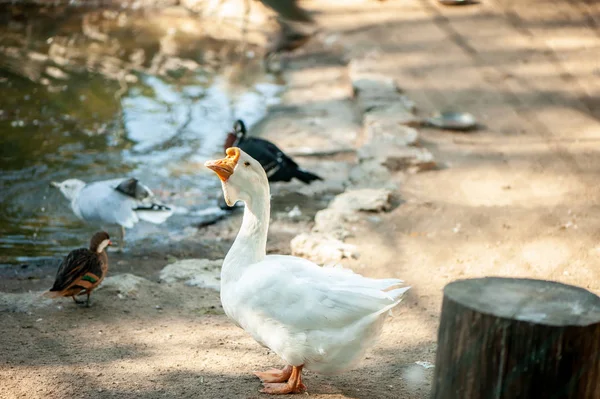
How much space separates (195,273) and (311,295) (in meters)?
2.00

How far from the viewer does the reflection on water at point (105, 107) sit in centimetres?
650

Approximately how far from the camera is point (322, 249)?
510cm

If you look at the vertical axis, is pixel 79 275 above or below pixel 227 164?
below

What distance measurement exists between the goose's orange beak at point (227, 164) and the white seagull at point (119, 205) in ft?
8.05

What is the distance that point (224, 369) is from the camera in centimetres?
354

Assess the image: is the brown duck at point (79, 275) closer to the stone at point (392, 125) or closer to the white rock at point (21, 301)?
the white rock at point (21, 301)

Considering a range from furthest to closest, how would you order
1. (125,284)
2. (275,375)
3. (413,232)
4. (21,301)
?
(413,232) → (125,284) → (21,301) → (275,375)

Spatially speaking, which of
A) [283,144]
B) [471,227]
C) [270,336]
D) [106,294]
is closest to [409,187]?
[471,227]

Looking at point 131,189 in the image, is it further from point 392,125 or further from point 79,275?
point 392,125

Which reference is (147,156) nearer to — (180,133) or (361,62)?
(180,133)

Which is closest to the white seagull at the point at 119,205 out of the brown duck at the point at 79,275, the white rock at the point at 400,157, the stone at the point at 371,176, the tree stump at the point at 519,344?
the brown duck at the point at 79,275

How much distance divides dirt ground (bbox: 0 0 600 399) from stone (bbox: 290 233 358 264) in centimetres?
9

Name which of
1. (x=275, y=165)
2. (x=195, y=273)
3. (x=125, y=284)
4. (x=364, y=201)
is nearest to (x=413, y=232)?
(x=364, y=201)

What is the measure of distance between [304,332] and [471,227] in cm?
268
